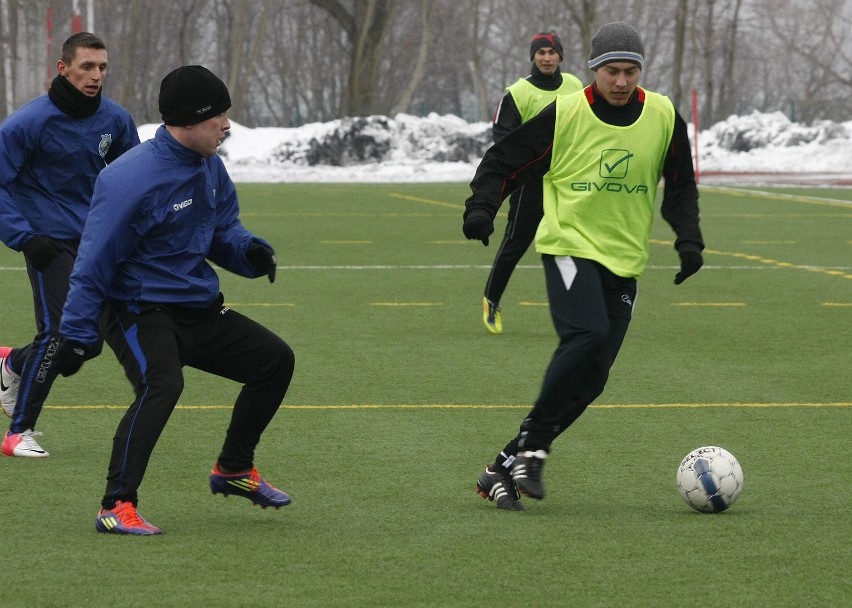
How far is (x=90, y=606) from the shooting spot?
16.2 ft

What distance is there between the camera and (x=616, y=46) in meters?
6.35

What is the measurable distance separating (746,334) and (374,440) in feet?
15.8

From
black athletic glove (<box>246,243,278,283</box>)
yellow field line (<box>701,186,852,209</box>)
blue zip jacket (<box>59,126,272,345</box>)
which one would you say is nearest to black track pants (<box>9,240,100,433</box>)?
blue zip jacket (<box>59,126,272,345</box>)

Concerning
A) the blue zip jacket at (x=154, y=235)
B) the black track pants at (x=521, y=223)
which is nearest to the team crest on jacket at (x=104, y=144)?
the blue zip jacket at (x=154, y=235)

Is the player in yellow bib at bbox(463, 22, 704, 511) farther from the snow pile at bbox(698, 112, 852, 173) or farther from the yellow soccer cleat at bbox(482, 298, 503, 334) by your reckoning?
the snow pile at bbox(698, 112, 852, 173)

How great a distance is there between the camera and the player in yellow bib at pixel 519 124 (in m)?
11.6

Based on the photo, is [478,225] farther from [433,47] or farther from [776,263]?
[433,47]

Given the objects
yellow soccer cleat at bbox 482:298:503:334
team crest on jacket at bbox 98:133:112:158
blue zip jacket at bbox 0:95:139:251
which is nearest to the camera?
blue zip jacket at bbox 0:95:139:251

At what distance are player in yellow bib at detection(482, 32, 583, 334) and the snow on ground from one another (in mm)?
28162

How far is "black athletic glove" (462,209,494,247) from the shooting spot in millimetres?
6246

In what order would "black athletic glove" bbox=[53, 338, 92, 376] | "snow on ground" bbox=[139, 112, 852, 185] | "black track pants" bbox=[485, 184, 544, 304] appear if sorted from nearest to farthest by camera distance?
"black athletic glove" bbox=[53, 338, 92, 376] < "black track pants" bbox=[485, 184, 544, 304] < "snow on ground" bbox=[139, 112, 852, 185]

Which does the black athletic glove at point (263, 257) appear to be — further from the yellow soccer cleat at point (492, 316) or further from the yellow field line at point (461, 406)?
the yellow soccer cleat at point (492, 316)

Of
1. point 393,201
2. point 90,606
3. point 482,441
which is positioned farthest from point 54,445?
point 393,201

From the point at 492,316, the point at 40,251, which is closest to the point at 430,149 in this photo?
the point at 492,316
